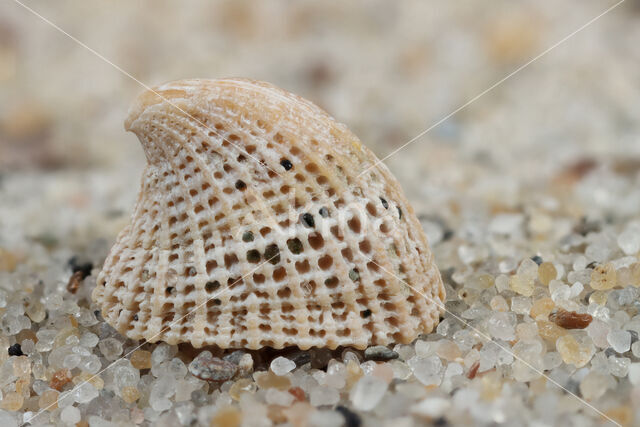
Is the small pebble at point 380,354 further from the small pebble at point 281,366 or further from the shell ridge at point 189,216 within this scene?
the shell ridge at point 189,216

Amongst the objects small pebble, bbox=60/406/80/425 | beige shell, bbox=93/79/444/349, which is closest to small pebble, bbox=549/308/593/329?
beige shell, bbox=93/79/444/349

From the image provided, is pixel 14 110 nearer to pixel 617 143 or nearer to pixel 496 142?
pixel 496 142

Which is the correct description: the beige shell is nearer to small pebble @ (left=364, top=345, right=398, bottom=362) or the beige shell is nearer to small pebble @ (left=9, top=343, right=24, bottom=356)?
small pebble @ (left=364, top=345, right=398, bottom=362)

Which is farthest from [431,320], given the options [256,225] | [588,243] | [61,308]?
[61,308]

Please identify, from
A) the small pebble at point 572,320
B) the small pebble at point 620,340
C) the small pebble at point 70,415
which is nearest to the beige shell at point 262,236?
the small pebble at point 70,415

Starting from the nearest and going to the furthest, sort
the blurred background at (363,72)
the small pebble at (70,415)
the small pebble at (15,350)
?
the small pebble at (70,415)
the small pebble at (15,350)
the blurred background at (363,72)

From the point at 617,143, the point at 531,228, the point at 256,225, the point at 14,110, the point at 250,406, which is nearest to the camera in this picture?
the point at 250,406
